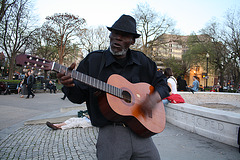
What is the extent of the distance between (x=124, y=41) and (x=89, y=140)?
10.2ft

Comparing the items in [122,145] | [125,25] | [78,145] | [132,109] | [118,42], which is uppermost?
[125,25]

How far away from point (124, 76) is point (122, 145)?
0.67 metres

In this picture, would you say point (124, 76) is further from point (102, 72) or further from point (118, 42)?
point (118, 42)

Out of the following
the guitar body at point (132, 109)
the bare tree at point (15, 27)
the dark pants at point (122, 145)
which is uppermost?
the bare tree at point (15, 27)

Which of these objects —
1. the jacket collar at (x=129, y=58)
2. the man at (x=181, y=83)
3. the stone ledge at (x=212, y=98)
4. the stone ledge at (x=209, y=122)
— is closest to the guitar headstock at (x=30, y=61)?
the jacket collar at (x=129, y=58)

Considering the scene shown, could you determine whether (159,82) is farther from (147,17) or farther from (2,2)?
(147,17)

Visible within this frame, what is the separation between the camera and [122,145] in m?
1.66

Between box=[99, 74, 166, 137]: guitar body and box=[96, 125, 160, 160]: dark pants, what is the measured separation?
0.07 meters

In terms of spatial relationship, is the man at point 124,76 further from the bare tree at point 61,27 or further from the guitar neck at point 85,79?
the bare tree at point 61,27

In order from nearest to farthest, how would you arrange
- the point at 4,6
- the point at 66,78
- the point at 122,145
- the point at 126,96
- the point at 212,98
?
1. the point at 66,78
2. the point at 122,145
3. the point at 126,96
4. the point at 212,98
5. the point at 4,6

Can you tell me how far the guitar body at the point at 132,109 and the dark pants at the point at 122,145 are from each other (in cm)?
7

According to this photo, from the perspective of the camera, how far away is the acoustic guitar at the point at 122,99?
5.17 feet

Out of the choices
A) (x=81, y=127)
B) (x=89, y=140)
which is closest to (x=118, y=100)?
(x=89, y=140)

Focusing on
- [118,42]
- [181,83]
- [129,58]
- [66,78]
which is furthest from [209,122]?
[181,83]
